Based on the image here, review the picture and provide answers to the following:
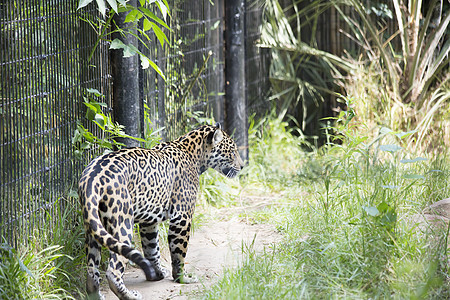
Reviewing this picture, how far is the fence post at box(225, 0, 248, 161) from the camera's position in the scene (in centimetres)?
736

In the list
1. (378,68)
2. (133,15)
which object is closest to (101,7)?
(133,15)

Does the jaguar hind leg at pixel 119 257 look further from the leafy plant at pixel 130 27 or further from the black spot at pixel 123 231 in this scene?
the leafy plant at pixel 130 27

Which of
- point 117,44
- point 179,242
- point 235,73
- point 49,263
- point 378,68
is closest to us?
point 49,263

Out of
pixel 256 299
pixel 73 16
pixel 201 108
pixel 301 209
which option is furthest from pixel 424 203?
pixel 73 16

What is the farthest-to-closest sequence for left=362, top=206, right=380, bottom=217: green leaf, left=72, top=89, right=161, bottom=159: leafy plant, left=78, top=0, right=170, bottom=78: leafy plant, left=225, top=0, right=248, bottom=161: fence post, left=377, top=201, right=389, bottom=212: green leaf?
left=225, top=0, right=248, bottom=161: fence post < left=72, top=89, right=161, bottom=159: leafy plant < left=78, top=0, right=170, bottom=78: leafy plant < left=377, top=201, right=389, bottom=212: green leaf < left=362, top=206, right=380, bottom=217: green leaf

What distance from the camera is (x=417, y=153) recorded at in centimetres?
696

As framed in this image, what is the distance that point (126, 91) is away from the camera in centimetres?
509

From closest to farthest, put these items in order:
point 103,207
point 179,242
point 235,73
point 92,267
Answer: point 103,207 → point 92,267 → point 179,242 → point 235,73

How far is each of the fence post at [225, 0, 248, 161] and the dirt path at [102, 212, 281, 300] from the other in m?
1.60

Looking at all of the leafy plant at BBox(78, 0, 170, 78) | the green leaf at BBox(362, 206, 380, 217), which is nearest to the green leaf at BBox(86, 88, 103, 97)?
the leafy plant at BBox(78, 0, 170, 78)

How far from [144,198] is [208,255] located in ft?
3.72

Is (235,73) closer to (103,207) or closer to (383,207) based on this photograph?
(383,207)

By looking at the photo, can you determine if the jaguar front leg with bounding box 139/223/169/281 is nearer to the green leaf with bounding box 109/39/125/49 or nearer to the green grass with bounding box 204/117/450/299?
the green grass with bounding box 204/117/450/299

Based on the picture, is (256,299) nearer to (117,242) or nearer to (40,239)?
(117,242)
